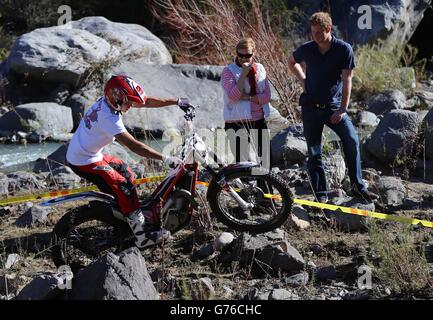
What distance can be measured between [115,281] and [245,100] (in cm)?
224

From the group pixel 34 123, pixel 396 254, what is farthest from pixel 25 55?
pixel 396 254

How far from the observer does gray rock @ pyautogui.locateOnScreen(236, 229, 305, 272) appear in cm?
558

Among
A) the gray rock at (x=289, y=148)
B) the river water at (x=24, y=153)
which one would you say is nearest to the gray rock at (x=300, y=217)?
the gray rock at (x=289, y=148)

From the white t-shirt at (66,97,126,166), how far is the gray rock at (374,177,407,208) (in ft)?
8.39

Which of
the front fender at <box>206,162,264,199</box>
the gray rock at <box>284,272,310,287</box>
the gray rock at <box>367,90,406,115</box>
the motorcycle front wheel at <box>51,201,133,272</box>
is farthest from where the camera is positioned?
the gray rock at <box>367,90,406,115</box>

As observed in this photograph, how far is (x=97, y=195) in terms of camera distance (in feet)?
18.9

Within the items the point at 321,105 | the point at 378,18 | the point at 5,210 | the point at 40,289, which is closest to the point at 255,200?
the point at 321,105

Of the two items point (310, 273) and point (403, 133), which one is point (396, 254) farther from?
point (403, 133)

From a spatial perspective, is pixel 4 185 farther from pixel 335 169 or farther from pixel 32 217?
pixel 335 169

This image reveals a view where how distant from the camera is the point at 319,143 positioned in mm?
6738

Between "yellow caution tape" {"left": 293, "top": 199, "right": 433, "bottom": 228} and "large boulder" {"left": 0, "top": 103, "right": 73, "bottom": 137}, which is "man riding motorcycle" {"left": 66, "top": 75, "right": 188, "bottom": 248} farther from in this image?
"large boulder" {"left": 0, "top": 103, "right": 73, "bottom": 137}

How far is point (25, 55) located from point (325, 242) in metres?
7.23

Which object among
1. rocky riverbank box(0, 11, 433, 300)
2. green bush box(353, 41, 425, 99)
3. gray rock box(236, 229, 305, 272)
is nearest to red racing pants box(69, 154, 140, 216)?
rocky riverbank box(0, 11, 433, 300)

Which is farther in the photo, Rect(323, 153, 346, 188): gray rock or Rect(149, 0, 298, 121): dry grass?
Rect(149, 0, 298, 121): dry grass
